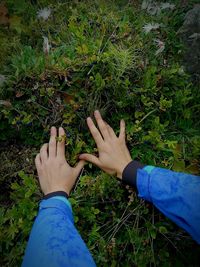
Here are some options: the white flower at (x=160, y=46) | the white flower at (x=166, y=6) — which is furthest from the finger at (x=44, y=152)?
the white flower at (x=166, y=6)

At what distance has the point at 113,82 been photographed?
2.79m

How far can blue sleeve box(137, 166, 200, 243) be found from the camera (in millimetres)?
2104

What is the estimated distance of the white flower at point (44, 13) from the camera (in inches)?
129

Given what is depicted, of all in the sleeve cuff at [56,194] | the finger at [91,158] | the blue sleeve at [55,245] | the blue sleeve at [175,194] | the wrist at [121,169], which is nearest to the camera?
the blue sleeve at [55,245]

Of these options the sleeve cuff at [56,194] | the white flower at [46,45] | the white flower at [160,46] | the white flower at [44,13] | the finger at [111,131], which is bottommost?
the sleeve cuff at [56,194]

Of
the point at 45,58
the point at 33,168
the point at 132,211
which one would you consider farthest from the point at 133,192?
the point at 45,58

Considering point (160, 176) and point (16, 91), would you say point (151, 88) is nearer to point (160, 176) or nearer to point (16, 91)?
point (160, 176)

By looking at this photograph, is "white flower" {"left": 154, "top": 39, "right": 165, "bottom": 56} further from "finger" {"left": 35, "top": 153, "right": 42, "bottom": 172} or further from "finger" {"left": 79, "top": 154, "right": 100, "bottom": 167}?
"finger" {"left": 35, "top": 153, "right": 42, "bottom": 172}

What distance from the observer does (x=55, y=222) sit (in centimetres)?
208

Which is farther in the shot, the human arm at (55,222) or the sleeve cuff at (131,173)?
the sleeve cuff at (131,173)

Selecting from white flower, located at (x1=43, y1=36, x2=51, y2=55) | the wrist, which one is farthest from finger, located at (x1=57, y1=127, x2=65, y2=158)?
white flower, located at (x1=43, y1=36, x2=51, y2=55)

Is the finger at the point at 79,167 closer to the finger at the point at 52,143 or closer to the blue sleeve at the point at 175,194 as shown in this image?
the finger at the point at 52,143

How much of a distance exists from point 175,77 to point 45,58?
1044mm

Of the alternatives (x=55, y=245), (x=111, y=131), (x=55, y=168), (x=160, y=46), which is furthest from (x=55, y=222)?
(x=160, y=46)
